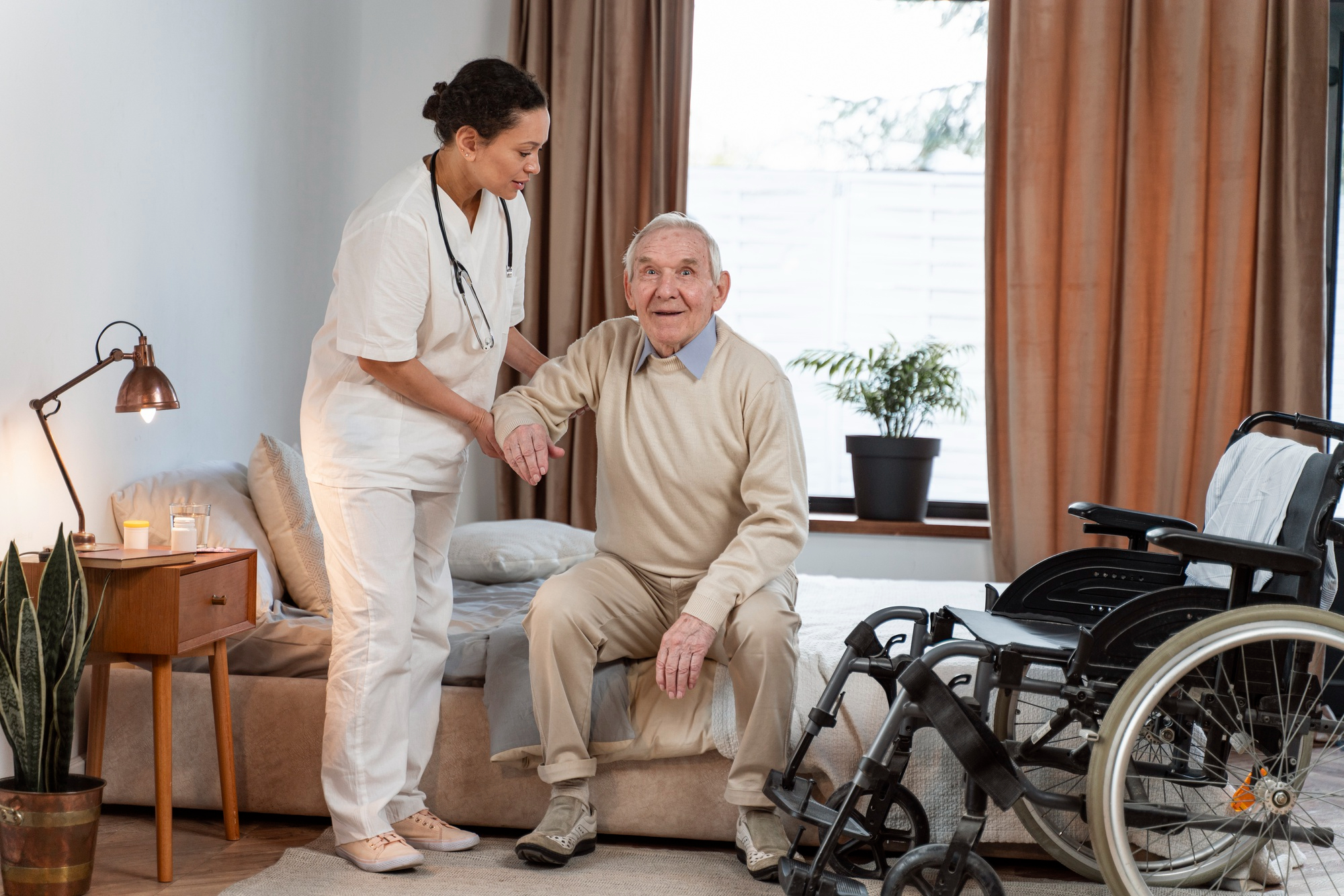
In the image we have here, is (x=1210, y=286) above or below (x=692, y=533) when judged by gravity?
above

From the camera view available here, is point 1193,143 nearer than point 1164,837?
No

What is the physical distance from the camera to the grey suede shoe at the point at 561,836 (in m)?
2.04

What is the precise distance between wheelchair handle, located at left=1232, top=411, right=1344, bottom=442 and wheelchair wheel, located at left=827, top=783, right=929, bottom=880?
963mm

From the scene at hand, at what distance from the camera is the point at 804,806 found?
1858 millimetres

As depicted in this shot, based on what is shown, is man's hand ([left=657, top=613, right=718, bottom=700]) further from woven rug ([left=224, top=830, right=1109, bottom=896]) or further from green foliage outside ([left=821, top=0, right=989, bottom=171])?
green foliage outside ([left=821, top=0, right=989, bottom=171])

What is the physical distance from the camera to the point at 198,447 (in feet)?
9.53

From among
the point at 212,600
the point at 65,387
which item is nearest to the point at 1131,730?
the point at 212,600

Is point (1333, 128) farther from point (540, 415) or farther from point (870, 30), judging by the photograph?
point (540, 415)

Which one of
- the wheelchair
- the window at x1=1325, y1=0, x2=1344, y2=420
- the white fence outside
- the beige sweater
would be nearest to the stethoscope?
the beige sweater

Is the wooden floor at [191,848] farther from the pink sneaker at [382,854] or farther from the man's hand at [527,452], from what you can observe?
the man's hand at [527,452]

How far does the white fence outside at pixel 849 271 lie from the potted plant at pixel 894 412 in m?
0.18

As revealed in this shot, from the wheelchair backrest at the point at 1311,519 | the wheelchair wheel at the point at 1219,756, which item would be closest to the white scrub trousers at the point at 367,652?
the wheelchair wheel at the point at 1219,756

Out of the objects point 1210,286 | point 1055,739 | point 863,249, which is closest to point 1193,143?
point 1210,286

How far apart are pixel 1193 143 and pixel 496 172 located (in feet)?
8.97
